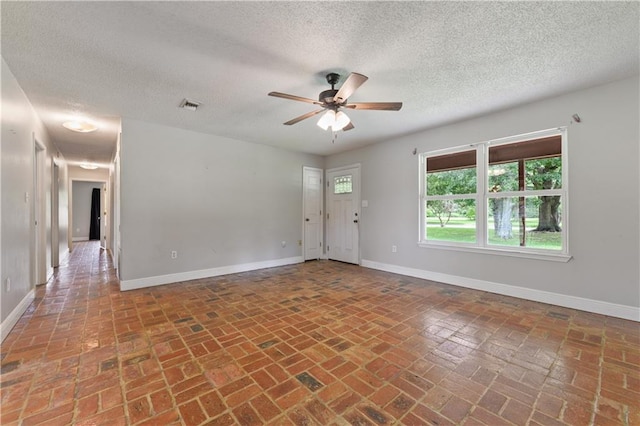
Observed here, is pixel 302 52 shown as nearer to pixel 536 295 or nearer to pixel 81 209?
pixel 536 295

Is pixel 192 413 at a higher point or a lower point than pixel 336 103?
lower

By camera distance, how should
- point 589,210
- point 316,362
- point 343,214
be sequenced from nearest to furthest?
point 316,362 < point 589,210 < point 343,214

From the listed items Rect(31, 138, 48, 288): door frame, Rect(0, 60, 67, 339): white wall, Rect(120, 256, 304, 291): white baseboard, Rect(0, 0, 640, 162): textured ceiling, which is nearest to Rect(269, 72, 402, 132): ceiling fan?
Rect(0, 0, 640, 162): textured ceiling

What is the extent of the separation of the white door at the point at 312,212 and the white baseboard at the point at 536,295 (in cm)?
204

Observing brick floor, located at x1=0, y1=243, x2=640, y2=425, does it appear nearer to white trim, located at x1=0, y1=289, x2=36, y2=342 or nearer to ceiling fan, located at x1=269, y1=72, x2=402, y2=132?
white trim, located at x1=0, y1=289, x2=36, y2=342

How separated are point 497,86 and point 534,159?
1202mm

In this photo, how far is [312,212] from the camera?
6.04 m

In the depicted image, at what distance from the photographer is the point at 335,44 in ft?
6.84

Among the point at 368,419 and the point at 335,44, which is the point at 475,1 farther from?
the point at 368,419

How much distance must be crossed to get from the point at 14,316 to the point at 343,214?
15.9ft

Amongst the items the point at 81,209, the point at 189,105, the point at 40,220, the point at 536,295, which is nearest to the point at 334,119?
the point at 189,105

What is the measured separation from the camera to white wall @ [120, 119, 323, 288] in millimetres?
3824

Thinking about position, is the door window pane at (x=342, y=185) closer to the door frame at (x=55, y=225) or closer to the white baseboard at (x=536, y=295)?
the white baseboard at (x=536, y=295)

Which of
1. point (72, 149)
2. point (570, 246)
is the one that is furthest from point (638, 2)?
point (72, 149)
